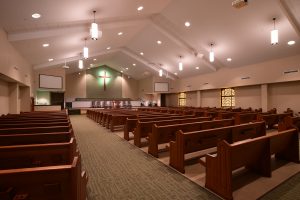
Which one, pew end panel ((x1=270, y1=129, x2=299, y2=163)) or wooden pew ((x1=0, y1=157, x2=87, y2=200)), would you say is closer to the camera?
wooden pew ((x1=0, y1=157, x2=87, y2=200))

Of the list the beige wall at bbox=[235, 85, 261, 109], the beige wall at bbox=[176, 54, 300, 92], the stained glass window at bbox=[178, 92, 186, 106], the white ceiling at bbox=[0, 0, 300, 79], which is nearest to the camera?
the white ceiling at bbox=[0, 0, 300, 79]

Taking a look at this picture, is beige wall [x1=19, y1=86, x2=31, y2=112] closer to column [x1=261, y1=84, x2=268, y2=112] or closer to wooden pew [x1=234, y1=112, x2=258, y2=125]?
wooden pew [x1=234, y1=112, x2=258, y2=125]

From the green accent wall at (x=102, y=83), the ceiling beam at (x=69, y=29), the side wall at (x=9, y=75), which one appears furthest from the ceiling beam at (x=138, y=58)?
the side wall at (x=9, y=75)

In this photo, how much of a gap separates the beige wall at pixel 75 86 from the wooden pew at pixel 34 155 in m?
16.3

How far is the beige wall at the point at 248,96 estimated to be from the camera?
→ 376 inches

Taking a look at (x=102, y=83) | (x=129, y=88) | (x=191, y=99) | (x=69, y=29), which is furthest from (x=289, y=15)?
(x=102, y=83)

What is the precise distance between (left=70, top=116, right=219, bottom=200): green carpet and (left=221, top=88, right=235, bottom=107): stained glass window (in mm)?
8925

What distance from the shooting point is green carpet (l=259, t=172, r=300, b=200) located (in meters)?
2.01

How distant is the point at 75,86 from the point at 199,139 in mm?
A: 16339

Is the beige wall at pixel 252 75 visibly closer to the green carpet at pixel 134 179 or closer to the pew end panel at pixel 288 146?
the pew end panel at pixel 288 146

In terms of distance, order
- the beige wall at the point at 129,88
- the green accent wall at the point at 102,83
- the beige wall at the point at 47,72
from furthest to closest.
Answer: the beige wall at the point at 129,88, the green accent wall at the point at 102,83, the beige wall at the point at 47,72

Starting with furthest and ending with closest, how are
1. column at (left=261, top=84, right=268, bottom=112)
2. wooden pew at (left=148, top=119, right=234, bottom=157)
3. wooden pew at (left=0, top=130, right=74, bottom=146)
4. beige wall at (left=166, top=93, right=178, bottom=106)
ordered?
beige wall at (left=166, top=93, right=178, bottom=106) → column at (left=261, top=84, right=268, bottom=112) → wooden pew at (left=148, top=119, right=234, bottom=157) → wooden pew at (left=0, top=130, right=74, bottom=146)

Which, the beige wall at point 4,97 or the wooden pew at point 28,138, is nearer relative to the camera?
the wooden pew at point 28,138

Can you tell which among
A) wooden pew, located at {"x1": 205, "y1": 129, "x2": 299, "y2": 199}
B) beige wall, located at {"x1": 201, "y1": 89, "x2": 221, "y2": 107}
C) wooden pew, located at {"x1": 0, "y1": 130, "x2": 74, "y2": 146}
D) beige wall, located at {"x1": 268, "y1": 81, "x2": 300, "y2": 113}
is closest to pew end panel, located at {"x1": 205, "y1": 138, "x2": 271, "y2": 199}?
wooden pew, located at {"x1": 205, "y1": 129, "x2": 299, "y2": 199}
